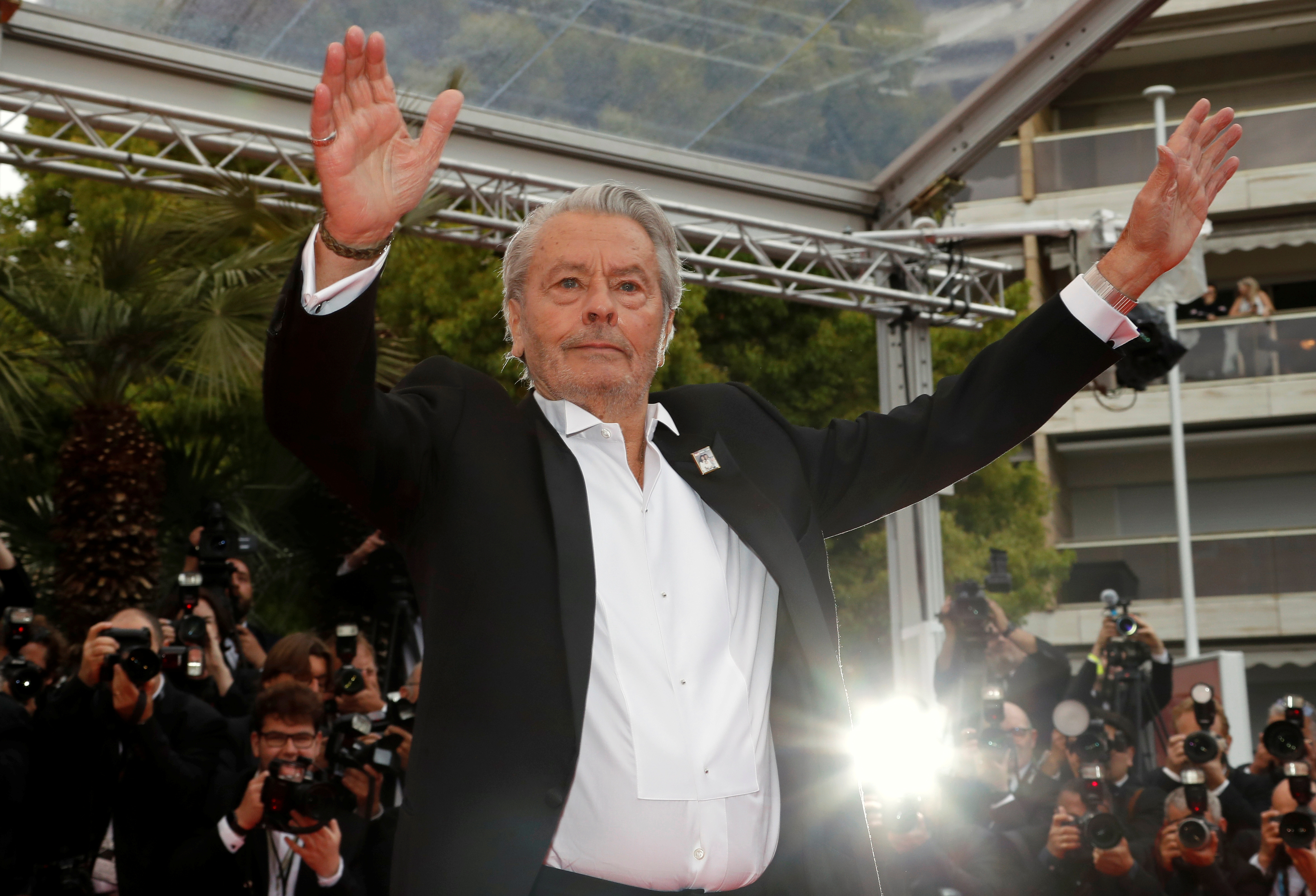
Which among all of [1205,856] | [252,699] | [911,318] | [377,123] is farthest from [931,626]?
[377,123]

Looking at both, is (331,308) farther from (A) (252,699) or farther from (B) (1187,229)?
(A) (252,699)

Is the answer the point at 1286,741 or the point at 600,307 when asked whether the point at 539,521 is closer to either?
the point at 600,307

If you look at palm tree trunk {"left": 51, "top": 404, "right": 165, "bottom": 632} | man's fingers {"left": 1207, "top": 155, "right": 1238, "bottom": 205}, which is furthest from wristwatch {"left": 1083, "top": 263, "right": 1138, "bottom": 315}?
palm tree trunk {"left": 51, "top": 404, "right": 165, "bottom": 632}

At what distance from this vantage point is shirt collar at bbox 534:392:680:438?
1.75 meters

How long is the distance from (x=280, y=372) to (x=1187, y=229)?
1.18 metres

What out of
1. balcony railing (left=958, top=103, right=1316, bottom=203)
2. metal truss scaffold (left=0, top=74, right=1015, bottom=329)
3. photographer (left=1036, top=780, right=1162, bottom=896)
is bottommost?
photographer (left=1036, top=780, right=1162, bottom=896)

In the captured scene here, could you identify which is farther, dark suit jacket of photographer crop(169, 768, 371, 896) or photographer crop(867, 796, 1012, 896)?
photographer crop(867, 796, 1012, 896)

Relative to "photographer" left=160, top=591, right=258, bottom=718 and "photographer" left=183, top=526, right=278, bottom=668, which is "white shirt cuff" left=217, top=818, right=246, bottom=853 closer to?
"photographer" left=160, top=591, right=258, bottom=718

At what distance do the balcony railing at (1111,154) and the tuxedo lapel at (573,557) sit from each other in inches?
649

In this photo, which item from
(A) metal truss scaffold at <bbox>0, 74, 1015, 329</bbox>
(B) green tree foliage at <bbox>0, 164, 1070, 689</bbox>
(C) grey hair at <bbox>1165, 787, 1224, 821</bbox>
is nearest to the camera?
(C) grey hair at <bbox>1165, 787, 1224, 821</bbox>

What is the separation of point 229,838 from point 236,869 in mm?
125

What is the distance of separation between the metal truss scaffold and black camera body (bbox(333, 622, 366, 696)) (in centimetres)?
203

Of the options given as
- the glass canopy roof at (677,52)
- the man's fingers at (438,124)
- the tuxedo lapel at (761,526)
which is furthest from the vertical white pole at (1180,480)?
the man's fingers at (438,124)

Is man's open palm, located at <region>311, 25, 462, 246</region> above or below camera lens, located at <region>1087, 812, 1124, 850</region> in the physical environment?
above
